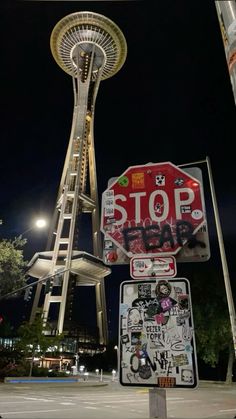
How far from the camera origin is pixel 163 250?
3877 millimetres

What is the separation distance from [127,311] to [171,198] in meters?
1.30

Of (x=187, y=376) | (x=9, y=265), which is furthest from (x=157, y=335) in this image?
(x=9, y=265)

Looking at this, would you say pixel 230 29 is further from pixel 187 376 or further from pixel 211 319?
pixel 211 319

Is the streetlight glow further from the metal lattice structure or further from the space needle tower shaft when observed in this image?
the metal lattice structure

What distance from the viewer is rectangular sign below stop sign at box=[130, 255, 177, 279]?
147 inches

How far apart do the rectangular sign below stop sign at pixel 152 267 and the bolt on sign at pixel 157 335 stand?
0.32 ft

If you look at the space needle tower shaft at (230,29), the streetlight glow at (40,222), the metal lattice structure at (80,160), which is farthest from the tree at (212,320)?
the space needle tower shaft at (230,29)

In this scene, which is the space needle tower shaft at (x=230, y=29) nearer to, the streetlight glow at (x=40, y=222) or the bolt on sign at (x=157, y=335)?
the bolt on sign at (x=157, y=335)

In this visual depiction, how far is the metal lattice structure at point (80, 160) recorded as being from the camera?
75.4 m

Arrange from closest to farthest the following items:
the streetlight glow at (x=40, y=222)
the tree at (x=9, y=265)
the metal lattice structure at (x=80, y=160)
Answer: the streetlight glow at (x=40, y=222)
the tree at (x=9, y=265)
the metal lattice structure at (x=80, y=160)

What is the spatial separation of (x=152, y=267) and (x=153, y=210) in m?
0.63

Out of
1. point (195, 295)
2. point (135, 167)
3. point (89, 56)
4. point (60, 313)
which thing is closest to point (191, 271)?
point (195, 295)

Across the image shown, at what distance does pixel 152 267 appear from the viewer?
12.5 ft

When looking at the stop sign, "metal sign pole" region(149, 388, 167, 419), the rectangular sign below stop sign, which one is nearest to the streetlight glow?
the stop sign
